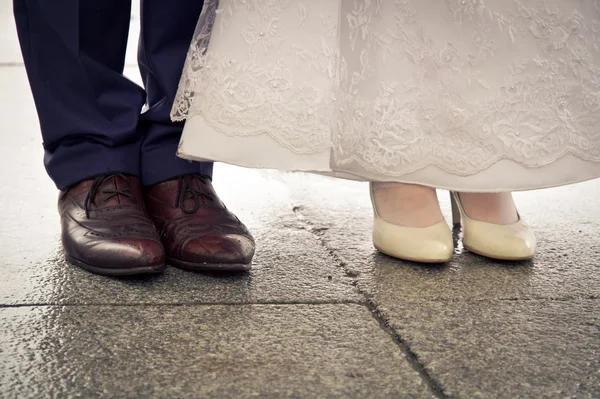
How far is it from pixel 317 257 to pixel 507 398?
1.93 ft

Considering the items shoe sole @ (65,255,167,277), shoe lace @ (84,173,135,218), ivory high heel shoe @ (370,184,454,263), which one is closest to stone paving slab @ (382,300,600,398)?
ivory high heel shoe @ (370,184,454,263)

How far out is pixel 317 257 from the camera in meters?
1.40

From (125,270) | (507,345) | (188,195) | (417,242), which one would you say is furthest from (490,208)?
(125,270)

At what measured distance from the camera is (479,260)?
4.54 feet

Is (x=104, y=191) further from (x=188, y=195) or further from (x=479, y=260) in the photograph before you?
(x=479, y=260)

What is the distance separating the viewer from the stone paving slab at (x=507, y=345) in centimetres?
89

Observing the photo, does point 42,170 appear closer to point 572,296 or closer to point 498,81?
point 498,81

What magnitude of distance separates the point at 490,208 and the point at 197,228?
55cm

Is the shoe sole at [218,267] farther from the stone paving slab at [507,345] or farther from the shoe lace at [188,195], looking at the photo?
the stone paving slab at [507,345]

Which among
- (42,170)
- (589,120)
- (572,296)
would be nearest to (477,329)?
(572,296)

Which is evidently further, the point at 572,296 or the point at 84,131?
the point at 84,131

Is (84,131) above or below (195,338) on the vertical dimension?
above

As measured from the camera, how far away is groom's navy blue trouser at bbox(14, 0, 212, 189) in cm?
130

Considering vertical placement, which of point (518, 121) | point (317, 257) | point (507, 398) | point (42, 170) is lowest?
point (42, 170)
